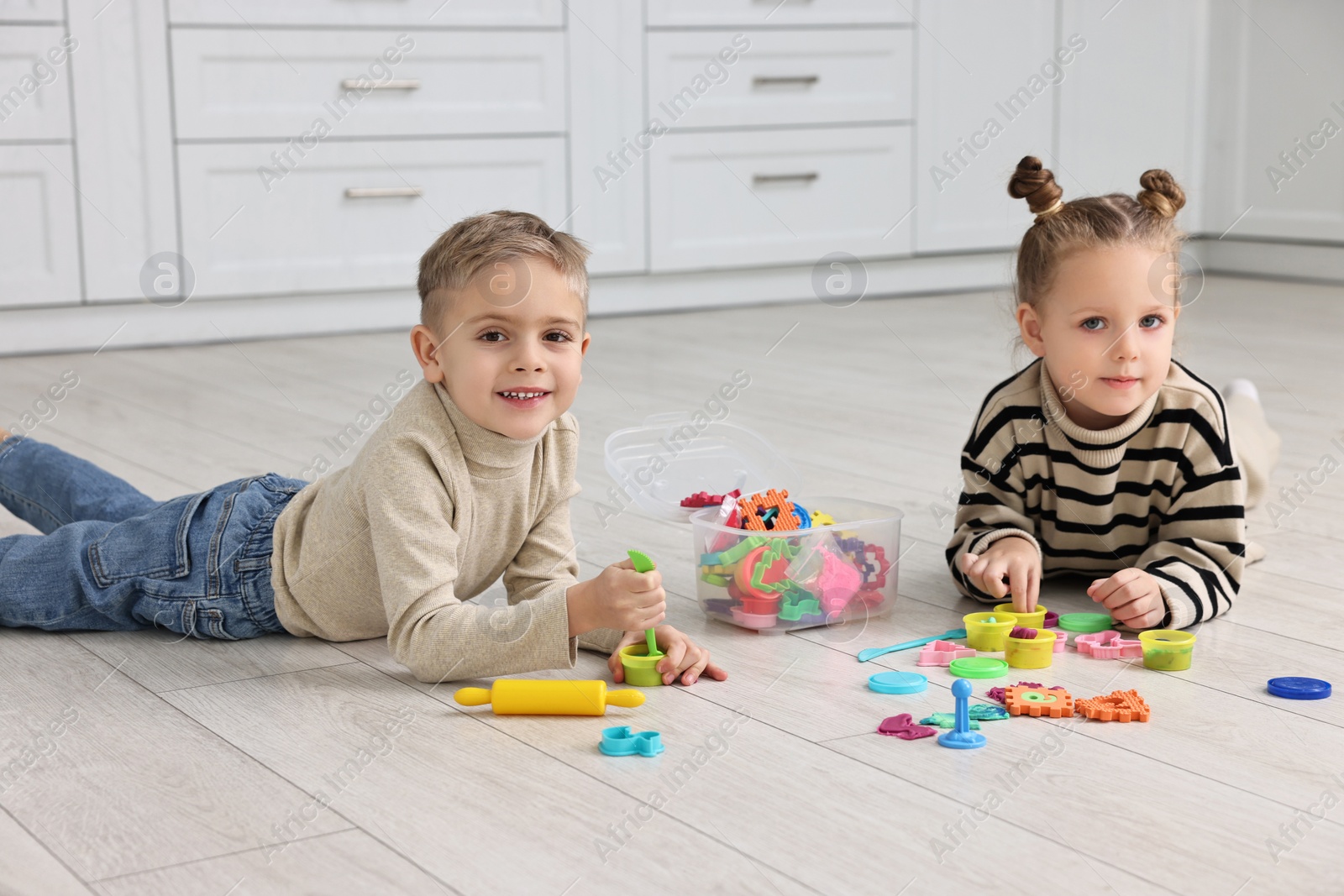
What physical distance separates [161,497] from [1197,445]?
1.07m

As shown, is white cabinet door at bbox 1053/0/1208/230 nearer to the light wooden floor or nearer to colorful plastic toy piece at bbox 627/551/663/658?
the light wooden floor

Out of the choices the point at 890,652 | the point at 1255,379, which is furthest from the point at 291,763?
the point at 1255,379

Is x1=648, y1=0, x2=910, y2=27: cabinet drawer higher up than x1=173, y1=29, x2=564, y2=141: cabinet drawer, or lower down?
higher up

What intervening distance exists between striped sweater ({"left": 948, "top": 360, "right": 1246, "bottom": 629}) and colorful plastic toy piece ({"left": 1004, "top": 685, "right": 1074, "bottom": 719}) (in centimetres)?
21

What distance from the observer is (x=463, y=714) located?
3.23 ft

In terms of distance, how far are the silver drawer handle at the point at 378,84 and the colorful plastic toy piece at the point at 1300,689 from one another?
2.22 m

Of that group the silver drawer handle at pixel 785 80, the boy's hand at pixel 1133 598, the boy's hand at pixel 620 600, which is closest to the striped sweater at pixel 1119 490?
the boy's hand at pixel 1133 598

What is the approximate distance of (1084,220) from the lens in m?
1.17

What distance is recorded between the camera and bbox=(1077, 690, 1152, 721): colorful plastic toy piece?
955mm

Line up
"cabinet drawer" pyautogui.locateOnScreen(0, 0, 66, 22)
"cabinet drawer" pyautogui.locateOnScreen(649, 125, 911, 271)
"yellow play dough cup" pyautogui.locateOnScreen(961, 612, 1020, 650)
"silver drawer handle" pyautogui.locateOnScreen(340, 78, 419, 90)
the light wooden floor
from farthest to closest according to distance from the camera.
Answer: "cabinet drawer" pyautogui.locateOnScreen(649, 125, 911, 271) → "silver drawer handle" pyautogui.locateOnScreen(340, 78, 419, 90) → "cabinet drawer" pyautogui.locateOnScreen(0, 0, 66, 22) → "yellow play dough cup" pyautogui.locateOnScreen(961, 612, 1020, 650) → the light wooden floor

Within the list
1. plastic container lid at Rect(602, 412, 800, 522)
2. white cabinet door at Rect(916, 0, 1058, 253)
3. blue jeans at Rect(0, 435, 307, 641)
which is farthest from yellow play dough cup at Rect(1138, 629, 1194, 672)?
white cabinet door at Rect(916, 0, 1058, 253)

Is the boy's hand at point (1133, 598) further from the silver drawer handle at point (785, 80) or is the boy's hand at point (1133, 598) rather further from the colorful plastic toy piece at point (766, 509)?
the silver drawer handle at point (785, 80)

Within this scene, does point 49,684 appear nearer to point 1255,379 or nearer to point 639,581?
point 639,581

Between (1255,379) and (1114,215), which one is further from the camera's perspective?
(1255,379)
